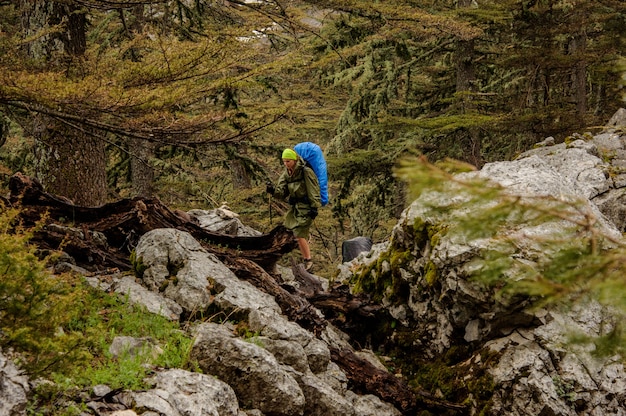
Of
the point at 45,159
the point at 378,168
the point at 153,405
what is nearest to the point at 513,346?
the point at 153,405

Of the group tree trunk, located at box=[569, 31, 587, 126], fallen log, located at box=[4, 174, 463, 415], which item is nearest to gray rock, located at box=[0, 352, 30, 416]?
fallen log, located at box=[4, 174, 463, 415]

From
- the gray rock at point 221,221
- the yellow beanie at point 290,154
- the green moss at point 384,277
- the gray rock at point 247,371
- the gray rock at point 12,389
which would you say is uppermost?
the yellow beanie at point 290,154

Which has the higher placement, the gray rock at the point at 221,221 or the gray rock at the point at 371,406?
the gray rock at the point at 221,221

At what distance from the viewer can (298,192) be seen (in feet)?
28.1

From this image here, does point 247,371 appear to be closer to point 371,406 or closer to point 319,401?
point 319,401

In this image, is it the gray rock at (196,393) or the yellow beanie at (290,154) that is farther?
the yellow beanie at (290,154)

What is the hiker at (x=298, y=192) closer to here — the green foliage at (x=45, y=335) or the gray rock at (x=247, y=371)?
the gray rock at (x=247, y=371)

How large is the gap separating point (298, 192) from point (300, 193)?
0.12 ft

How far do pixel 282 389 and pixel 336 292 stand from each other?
346cm

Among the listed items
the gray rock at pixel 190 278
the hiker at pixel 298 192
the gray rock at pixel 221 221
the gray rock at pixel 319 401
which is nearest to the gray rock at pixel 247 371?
the gray rock at pixel 319 401

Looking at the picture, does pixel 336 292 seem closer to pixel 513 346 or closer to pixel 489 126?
pixel 513 346

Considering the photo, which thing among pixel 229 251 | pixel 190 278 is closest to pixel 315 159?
pixel 229 251

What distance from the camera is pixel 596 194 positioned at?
30.7 ft

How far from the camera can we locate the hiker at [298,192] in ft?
27.6
